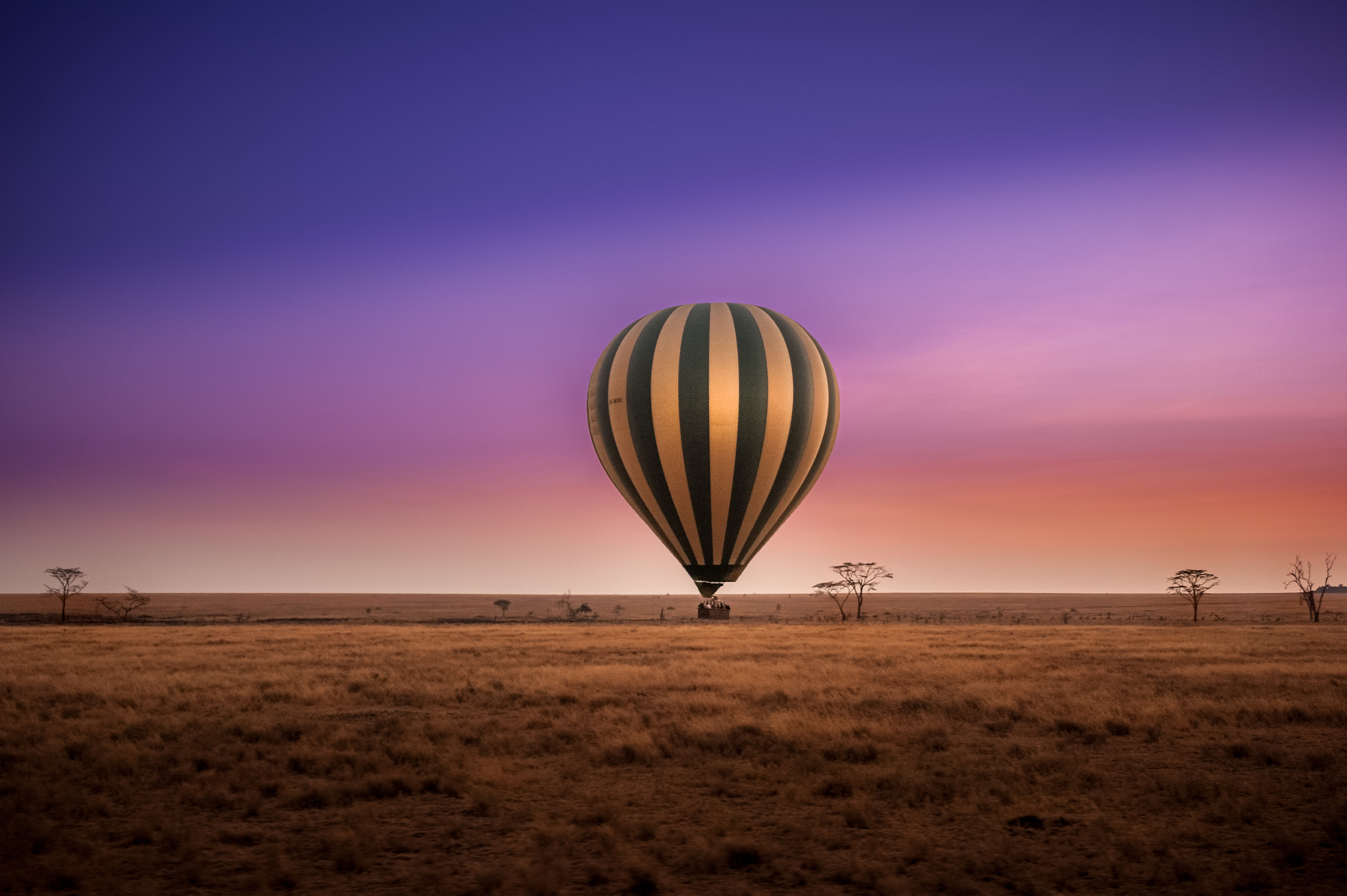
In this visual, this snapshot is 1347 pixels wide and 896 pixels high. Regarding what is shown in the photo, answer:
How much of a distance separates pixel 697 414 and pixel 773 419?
3.12 meters

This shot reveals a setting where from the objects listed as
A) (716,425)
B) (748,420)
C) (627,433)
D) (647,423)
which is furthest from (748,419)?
(627,433)

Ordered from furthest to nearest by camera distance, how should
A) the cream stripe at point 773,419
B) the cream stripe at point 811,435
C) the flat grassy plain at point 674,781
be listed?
the cream stripe at point 811,435
the cream stripe at point 773,419
the flat grassy plain at point 674,781

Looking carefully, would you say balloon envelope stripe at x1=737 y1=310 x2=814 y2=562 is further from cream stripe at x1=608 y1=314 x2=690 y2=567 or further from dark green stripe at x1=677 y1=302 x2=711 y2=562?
cream stripe at x1=608 y1=314 x2=690 y2=567

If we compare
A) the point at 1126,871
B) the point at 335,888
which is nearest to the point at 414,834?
the point at 335,888

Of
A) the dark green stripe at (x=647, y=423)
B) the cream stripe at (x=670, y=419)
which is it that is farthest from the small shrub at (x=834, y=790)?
the dark green stripe at (x=647, y=423)

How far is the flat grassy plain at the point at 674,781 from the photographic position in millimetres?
9227

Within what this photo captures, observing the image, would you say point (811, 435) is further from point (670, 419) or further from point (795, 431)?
point (670, 419)

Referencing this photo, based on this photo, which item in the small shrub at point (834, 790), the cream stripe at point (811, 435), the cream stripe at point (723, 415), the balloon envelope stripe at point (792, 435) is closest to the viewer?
the small shrub at point (834, 790)

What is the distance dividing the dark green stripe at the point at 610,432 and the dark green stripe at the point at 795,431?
490 centimetres

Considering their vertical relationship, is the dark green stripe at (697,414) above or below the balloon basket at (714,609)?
above

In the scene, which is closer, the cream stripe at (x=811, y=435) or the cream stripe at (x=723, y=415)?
the cream stripe at (x=723, y=415)

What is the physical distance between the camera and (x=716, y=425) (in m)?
35.5

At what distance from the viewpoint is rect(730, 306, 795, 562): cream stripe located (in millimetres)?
35781

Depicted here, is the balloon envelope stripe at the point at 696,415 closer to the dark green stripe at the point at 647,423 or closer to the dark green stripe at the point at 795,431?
the dark green stripe at the point at 647,423
